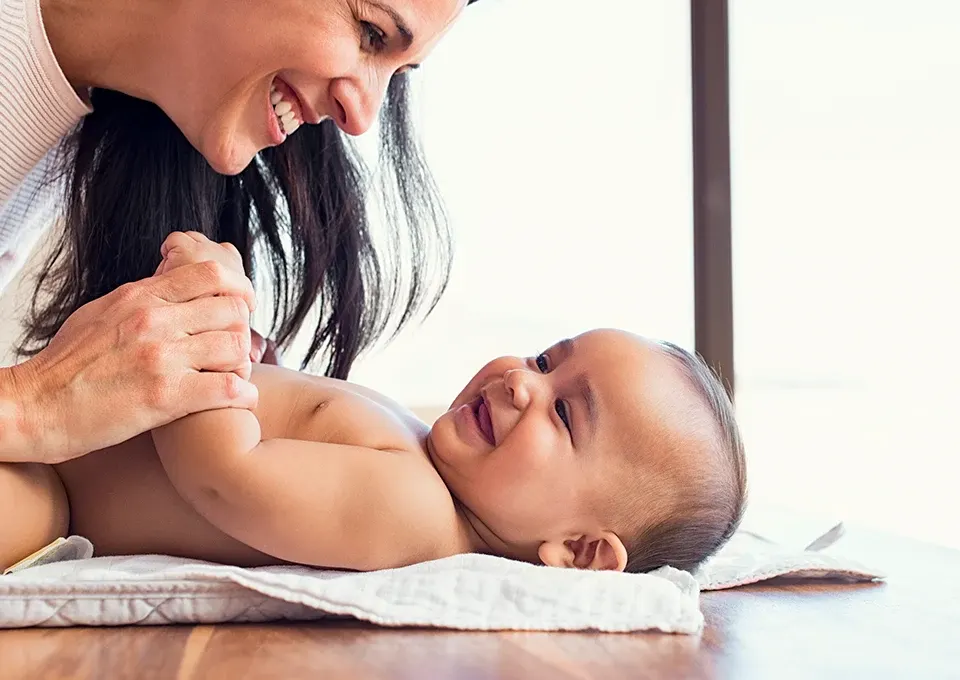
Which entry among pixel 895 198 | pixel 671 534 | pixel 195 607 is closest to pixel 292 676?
pixel 195 607

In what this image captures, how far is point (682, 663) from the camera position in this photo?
93 cm

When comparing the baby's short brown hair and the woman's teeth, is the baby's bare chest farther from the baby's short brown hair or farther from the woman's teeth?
the woman's teeth

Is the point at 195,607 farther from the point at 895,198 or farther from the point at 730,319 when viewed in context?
the point at 895,198

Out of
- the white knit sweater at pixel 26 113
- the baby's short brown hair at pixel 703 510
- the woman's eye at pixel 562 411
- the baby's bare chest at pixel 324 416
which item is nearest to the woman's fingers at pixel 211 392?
the baby's bare chest at pixel 324 416

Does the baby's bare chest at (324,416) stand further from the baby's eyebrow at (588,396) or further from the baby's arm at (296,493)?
the baby's eyebrow at (588,396)

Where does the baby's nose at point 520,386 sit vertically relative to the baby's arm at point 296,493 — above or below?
above

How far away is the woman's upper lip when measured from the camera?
1.53 metres

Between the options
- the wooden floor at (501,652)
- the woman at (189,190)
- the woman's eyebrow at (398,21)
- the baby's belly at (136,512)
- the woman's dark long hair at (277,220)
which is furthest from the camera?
the woman's dark long hair at (277,220)

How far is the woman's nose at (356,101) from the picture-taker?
4.91ft

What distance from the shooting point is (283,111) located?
1.56 metres

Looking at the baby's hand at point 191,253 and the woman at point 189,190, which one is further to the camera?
the baby's hand at point 191,253

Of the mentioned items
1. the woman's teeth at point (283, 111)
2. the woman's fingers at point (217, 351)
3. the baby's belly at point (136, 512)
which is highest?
the woman's teeth at point (283, 111)

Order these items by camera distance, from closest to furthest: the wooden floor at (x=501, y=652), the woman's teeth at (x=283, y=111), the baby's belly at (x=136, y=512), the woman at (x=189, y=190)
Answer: the wooden floor at (x=501, y=652), the woman at (x=189, y=190), the baby's belly at (x=136, y=512), the woman's teeth at (x=283, y=111)

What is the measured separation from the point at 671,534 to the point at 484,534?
0.22m
